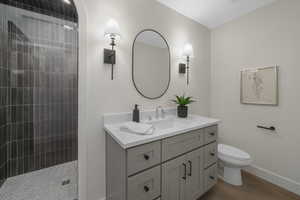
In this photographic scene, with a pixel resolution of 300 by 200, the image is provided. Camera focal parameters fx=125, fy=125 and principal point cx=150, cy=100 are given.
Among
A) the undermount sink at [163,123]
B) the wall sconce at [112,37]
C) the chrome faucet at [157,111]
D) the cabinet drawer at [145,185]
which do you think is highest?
the wall sconce at [112,37]

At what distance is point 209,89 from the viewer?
2.47m

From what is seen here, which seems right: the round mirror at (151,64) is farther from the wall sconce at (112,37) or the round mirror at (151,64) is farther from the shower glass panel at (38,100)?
the shower glass panel at (38,100)

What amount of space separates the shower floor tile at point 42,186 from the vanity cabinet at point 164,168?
2.16ft

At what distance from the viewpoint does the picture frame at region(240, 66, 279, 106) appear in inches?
67.1

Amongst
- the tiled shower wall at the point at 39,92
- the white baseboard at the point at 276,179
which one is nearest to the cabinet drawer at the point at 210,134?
the white baseboard at the point at 276,179

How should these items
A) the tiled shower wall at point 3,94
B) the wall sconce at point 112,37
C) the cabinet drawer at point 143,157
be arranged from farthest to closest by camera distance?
the tiled shower wall at point 3,94
the wall sconce at point 112,37
the cabinet drawer at point 143,157

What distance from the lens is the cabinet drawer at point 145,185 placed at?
0.90 meters

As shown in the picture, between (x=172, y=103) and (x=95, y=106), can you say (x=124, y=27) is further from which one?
(x=172, y=103)

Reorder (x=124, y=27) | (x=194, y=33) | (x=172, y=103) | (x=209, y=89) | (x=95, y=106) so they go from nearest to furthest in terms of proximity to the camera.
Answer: (x=95, y=106)
(x=124, y=27)
(x=172, y=103)
(x=194, y=33)
(x=209, y=89)

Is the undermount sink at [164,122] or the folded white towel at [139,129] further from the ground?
the folded white towel at [139,129]

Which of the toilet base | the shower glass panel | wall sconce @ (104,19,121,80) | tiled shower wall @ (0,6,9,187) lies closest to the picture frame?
the toilet base

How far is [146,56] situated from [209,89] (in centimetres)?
153

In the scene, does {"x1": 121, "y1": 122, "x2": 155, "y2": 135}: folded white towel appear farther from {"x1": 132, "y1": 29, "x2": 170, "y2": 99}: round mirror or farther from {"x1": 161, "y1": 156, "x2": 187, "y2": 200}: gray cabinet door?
{"x1": 132, "y1": 29, "x2": 170, "y2": 99}: round mirror

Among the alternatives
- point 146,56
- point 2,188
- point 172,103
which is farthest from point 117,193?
point 2,188
